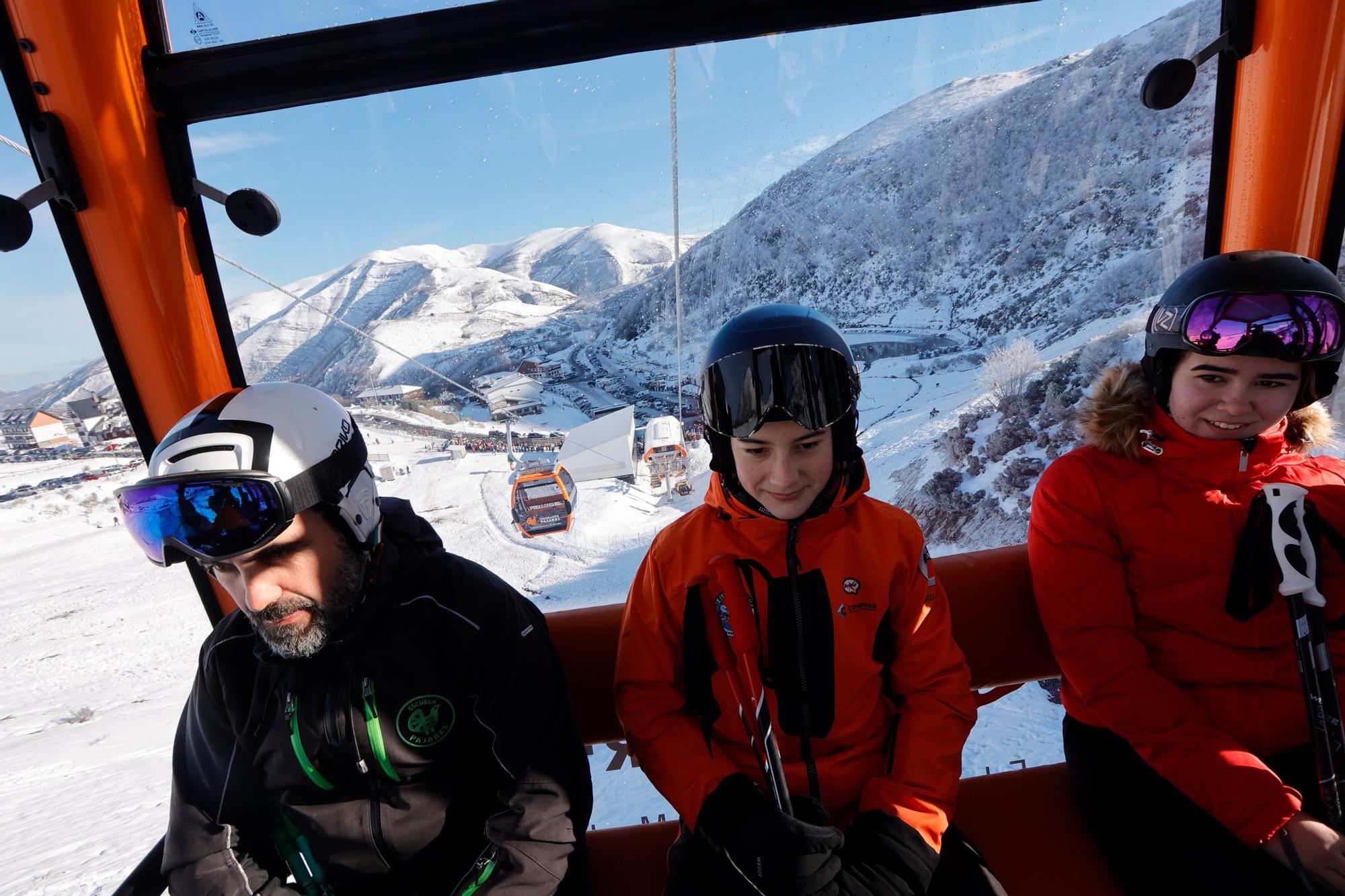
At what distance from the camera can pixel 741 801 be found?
3.92 feet

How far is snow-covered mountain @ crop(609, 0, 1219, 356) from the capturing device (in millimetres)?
1976

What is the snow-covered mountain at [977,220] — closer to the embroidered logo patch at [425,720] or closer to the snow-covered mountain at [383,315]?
the snow-covered mountain at [383,315]

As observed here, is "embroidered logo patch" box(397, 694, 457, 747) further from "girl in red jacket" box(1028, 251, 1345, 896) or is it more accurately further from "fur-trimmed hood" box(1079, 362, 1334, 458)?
"fur-trimmed hood" box(1079, 362, 1334, 458)

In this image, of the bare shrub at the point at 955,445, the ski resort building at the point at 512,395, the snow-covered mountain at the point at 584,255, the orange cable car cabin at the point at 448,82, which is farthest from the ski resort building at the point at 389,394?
the bare shrub at the point at 955,445

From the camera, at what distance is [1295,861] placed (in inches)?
44.5

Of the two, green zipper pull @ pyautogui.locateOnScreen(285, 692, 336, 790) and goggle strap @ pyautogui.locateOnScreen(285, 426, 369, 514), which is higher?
goggle strap @ pyautogui.locateOnScreen(285, 426, 369, 514)

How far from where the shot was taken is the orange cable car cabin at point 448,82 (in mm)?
1428

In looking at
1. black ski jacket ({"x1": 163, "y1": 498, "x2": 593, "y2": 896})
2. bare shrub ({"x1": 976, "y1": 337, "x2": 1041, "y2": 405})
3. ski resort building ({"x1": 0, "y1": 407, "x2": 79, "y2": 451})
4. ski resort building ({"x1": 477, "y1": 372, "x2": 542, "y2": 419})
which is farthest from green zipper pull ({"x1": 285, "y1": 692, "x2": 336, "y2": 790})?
bare shrub ({"x1": 976, "y1": 337, "x2": 1041, "y2": 405})

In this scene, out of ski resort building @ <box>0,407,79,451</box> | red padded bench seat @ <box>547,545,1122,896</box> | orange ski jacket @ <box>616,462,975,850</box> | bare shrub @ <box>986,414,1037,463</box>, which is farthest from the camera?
bare shrub @ <box>986,414,1037,463</box>

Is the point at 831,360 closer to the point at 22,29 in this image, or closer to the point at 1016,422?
the point at 1016,422

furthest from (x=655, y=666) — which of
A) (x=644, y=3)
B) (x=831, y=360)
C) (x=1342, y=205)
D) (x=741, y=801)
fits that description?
(x=1342, y=205)

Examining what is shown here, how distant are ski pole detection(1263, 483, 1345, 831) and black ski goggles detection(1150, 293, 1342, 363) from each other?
13.0 inches

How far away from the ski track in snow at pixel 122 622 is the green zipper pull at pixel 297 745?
2.86ft

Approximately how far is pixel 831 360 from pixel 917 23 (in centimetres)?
117
